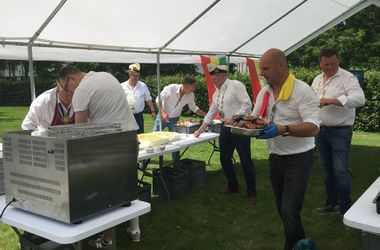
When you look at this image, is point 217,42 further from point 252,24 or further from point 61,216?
point 61,216

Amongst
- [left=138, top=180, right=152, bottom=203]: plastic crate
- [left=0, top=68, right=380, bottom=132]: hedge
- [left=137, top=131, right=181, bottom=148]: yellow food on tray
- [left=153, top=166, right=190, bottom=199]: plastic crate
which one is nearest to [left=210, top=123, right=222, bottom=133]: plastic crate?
[left=137, top=131, right=181, bottom=148]: yellow food on tray

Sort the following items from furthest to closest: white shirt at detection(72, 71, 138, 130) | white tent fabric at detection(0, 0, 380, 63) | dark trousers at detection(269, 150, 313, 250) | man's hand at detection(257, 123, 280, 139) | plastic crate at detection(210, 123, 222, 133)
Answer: plastic crate at detection(210, 123, 222, 133), white tent fabric at detection(0, 0, 380, 63), white shirt at detection(72, 71, 138, 130), dark trousers at detection(269, 150, 313, 250), man's hand at detection(257, 123, 280, 139)

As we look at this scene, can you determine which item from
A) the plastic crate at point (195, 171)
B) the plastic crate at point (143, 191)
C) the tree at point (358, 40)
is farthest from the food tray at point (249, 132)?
the tree at point (358, 40)

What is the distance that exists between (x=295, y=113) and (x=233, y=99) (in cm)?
204

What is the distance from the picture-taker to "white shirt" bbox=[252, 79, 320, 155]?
7.99 ft

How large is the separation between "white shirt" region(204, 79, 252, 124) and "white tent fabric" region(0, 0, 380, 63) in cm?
117

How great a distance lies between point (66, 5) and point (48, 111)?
1.30m

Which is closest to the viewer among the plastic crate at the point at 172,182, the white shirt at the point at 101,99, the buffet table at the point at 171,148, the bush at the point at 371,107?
the white shirt at the point at 101,99

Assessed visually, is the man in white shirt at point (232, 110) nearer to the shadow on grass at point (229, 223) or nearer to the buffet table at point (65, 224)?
the shadow on grass at point (229, 223)

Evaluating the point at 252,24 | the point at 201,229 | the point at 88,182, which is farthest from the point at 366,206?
the point at 252,24

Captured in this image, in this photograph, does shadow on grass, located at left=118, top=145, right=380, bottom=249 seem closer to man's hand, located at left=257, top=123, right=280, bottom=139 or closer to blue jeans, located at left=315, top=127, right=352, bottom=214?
blue jeans, located at left=315, top=127, right=352, bottom=214

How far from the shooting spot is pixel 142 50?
5.68 meters

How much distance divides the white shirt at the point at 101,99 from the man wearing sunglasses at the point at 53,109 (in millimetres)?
304

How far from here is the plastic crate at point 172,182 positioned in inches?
190
